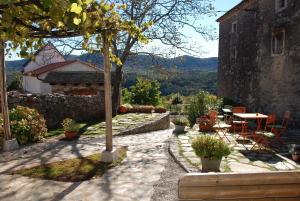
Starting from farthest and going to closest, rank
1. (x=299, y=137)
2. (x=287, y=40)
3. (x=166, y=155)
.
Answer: (x=287, y=40) → (x=299, y=137) → (x=166, y=155)

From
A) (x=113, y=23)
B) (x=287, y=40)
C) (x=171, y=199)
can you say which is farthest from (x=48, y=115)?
(x=287, y=40)

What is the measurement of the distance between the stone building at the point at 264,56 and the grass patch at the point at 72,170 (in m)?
9.72

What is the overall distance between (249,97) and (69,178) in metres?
14.7

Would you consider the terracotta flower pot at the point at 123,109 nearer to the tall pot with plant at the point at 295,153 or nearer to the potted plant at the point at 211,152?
the tall pot with plant at the point at 295,153

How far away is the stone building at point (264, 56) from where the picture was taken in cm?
1390

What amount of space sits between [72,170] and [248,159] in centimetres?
435

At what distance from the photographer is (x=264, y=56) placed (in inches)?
A: 656

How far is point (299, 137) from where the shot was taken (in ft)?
36.8

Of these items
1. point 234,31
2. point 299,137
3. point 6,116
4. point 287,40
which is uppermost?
point 234,31

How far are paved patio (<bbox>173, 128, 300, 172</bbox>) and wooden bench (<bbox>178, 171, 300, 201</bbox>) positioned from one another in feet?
11.9

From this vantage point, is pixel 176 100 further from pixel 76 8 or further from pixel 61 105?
pixel 76 8

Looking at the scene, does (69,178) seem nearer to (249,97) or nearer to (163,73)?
(163,73)

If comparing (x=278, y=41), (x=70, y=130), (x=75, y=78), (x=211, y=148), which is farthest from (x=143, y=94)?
(x=211, y=148)

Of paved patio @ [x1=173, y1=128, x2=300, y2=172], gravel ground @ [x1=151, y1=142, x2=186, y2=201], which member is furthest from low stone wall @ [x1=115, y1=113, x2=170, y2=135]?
gravel ground @ [x1=151, y1=142, x2=186, y2=201]
